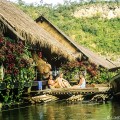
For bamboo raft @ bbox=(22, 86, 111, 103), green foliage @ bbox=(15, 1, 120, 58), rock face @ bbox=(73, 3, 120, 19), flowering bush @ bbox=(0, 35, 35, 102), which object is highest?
rock face @ bbox=(73, 3, 120, 19)

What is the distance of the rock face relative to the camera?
2232 inches

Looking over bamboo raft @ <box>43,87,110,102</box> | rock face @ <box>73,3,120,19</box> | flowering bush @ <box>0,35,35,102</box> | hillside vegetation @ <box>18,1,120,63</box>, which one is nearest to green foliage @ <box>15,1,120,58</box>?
hillside vegetation @ <box>18,1,120,63</box>

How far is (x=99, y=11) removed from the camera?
5700 centimetres

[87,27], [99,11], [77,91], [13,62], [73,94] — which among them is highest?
[99,11]

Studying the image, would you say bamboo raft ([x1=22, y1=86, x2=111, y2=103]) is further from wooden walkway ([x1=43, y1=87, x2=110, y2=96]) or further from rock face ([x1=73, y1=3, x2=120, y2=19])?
rock face ([x1=73, y1=3, x2=120, y2=19])

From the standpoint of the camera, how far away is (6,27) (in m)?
13.7

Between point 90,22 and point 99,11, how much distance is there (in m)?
3.94

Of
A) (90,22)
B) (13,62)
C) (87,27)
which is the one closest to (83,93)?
(13,62)

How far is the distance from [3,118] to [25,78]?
405 centimetres

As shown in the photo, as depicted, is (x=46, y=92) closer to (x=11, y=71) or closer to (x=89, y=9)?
(x=11, y=71)

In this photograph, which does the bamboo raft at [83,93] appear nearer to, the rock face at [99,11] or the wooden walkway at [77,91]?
the wooden walkway at [77,91]

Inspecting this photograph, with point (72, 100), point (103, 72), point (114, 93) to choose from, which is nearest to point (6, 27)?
point (72, 100)

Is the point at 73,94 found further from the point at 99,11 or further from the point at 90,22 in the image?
the point at 99,11

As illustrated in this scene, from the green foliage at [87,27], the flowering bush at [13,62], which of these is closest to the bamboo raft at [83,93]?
the flowering bush at [13,62]
